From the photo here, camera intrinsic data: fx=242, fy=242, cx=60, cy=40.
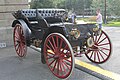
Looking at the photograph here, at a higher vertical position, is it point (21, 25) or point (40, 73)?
point (21, 25)

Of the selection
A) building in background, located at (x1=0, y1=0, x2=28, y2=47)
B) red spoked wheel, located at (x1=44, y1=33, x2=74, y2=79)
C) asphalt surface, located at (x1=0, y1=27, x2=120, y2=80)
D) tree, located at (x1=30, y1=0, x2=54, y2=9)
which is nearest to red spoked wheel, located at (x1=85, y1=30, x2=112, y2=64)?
asphalt surface, located at (x1=0, y1=27, x2=120, y2=80)

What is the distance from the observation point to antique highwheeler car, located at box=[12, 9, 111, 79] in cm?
543

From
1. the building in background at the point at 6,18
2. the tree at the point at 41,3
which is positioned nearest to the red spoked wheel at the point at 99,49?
the building in background at the point at 6,18

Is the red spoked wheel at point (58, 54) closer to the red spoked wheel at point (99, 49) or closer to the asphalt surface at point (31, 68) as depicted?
A: the asphalt surface at point (31, 68)

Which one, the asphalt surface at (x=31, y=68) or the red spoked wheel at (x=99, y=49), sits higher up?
the red spoked wheel at (x=99, y=49)

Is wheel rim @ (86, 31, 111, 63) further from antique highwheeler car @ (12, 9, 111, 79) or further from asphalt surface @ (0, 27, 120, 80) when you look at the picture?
asphalt surface @ (0, 27, 120, 80)

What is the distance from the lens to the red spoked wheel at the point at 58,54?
533 cm

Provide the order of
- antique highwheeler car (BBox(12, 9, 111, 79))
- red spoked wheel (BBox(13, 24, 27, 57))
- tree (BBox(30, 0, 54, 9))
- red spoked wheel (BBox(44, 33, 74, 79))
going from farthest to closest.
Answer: tree (BBox(30, 0, 54, 9)) → red spoked wheel (BBox(13, 24, 27, 57)) → antique highwheeler car (BBox(12, 9, 111, 79)) → red spoked wheel (BBox(44, 33, 74, 79))

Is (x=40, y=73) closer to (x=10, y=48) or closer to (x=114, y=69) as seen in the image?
(x=114, y=69)

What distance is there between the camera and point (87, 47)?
6141 millimetres

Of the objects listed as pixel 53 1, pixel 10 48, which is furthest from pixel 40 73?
pixel 53 1

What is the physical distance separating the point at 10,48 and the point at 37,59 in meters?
2.21

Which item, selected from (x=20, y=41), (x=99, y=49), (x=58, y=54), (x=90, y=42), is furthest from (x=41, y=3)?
(x=58, y=54)

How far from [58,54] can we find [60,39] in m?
0.37
